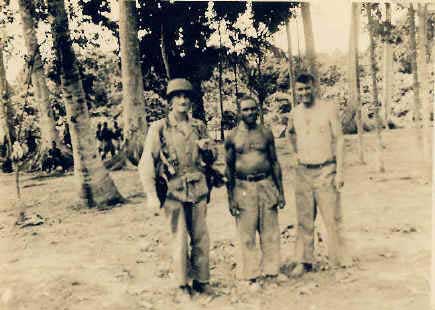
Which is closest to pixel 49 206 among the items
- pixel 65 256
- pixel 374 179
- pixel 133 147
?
pixel 133 147

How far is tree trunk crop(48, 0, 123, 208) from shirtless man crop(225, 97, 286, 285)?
3511mm

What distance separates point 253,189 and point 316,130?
0.73 m

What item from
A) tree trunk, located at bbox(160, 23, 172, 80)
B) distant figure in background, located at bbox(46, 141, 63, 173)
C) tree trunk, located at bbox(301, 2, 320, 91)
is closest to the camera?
tree trunk, located at bbox(301, 2, 320, 91)

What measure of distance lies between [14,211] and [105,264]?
321cm

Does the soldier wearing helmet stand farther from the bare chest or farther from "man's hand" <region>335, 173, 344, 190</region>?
"man's hand" <region>335, 173, 344, 190</region>

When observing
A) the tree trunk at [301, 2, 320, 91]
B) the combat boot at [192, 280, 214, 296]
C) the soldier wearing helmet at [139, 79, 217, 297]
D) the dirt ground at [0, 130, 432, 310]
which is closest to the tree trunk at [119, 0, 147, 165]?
the dirt ground at [0, 130, 432, 310]

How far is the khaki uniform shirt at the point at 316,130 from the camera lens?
4.18 m

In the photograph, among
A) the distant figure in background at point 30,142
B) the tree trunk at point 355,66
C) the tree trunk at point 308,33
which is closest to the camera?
the tree trunk at point 355,66

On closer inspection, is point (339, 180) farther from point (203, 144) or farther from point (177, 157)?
point (177, 157)

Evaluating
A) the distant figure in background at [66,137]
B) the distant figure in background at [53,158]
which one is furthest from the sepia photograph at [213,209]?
the distant figure in background at [66,137]

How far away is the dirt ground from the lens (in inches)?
155

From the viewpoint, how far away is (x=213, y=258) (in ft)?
16.3

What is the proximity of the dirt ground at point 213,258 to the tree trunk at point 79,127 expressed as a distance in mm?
296

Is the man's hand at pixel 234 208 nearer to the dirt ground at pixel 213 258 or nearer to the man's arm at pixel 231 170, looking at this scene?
the man's arm at pixel 231 170
